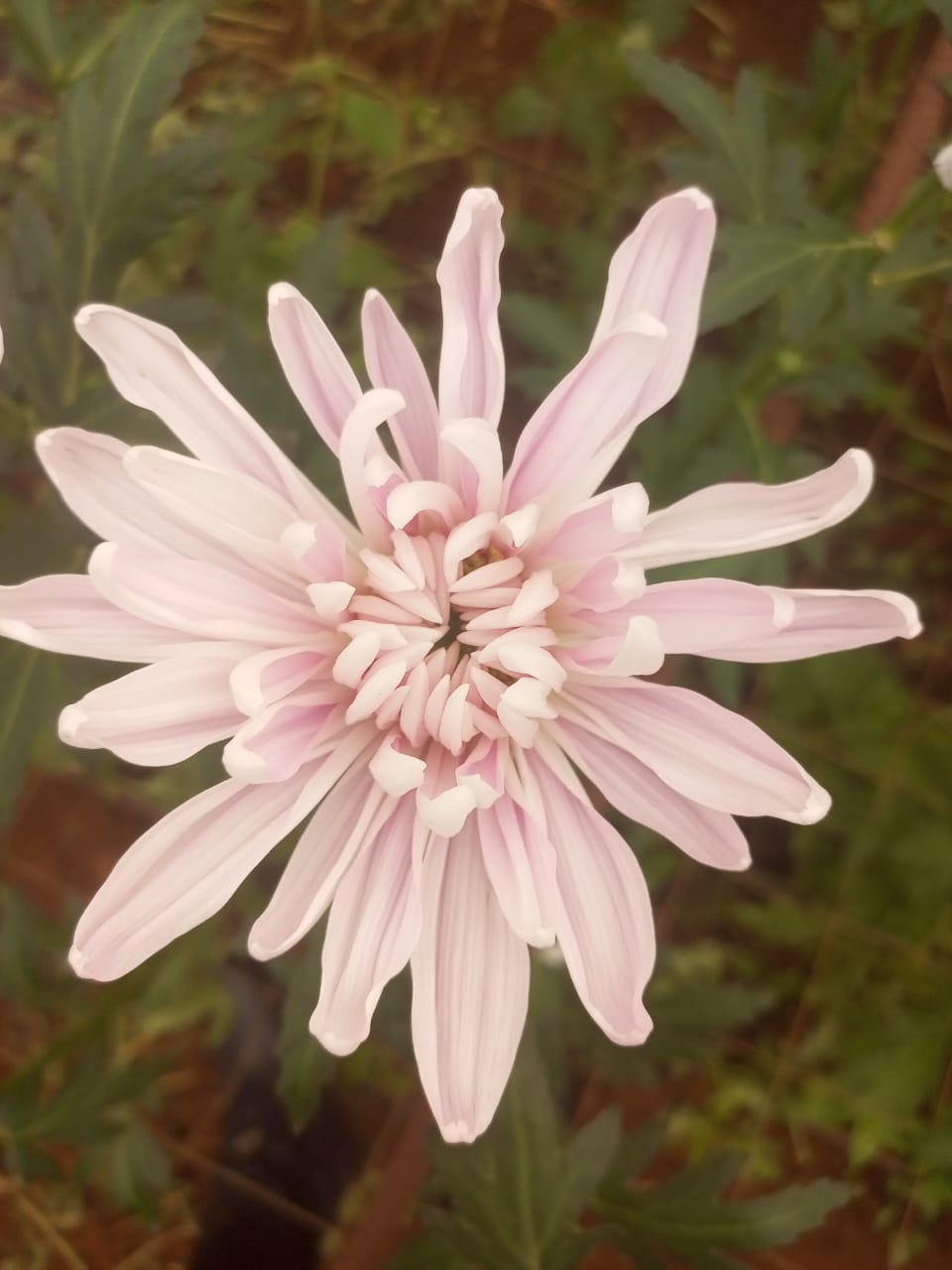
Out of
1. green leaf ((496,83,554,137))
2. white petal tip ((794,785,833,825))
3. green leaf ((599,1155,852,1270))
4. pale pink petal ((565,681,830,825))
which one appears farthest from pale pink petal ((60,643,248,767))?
green leaf ((496,83,554,137))

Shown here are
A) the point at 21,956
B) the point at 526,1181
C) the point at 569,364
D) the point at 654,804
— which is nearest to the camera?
the point at 654,804

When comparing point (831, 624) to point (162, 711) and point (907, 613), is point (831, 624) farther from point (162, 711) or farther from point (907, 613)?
point (162, 711)

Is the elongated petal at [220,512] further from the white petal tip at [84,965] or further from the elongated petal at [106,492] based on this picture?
the white petal tip at [84,965]

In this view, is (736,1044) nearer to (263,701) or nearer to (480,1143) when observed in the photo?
(480,1143)

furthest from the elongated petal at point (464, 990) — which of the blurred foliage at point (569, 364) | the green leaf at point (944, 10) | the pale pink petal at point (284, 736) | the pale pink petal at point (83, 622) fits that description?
the green leaf at point (944, 10)

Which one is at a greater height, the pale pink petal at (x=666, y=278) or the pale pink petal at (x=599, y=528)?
the pale pink petal at (x=666, y=278)

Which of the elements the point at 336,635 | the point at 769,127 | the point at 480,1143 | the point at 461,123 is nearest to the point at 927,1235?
the point at 480,1143

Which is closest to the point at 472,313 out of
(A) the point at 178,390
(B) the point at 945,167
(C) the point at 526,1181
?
(A) the point at 178,390
